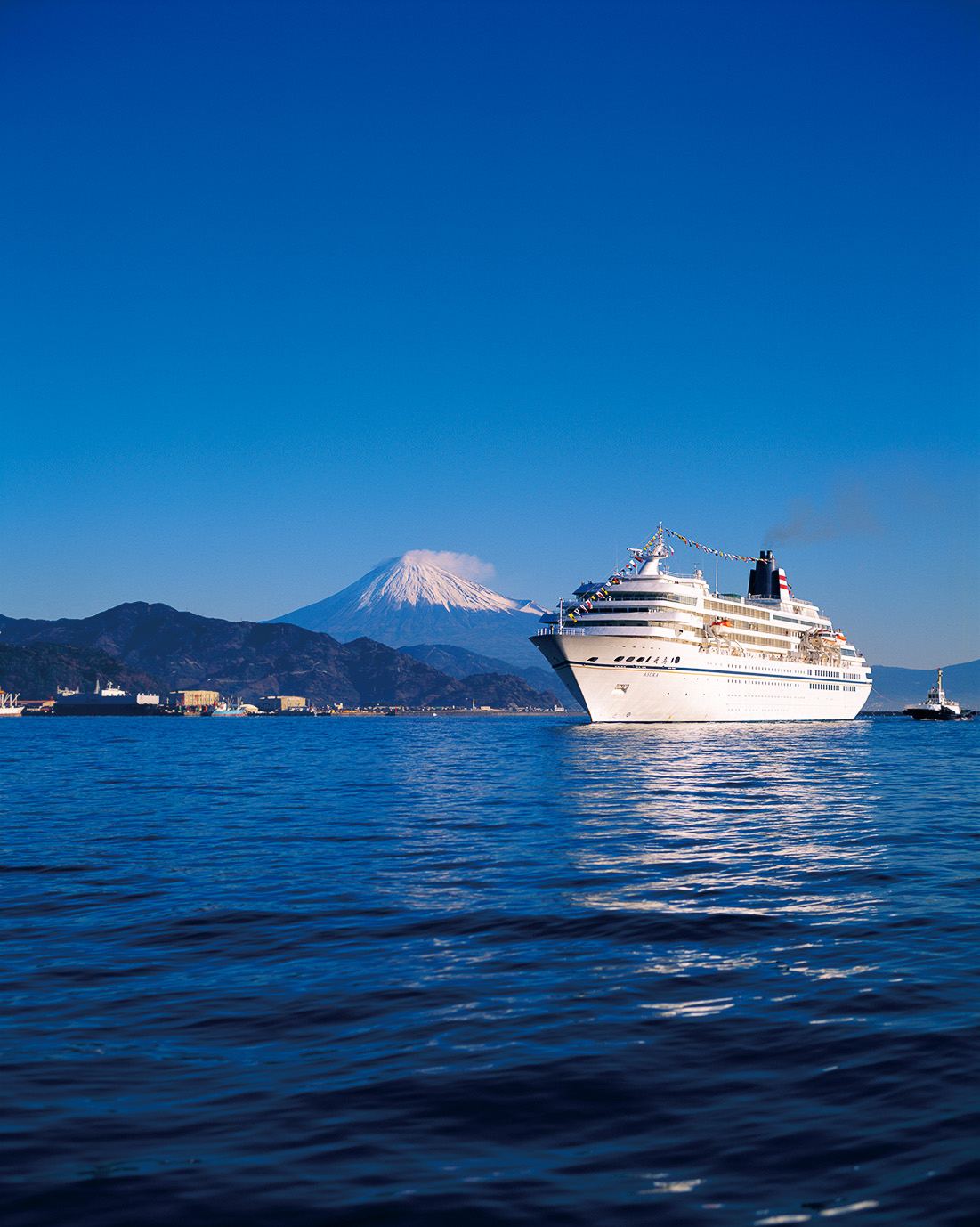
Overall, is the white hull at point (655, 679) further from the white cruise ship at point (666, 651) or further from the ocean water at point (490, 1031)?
the ocean water at point (490, 1031)

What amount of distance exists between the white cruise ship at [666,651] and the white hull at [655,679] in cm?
9

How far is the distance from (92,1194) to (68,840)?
16364 mm

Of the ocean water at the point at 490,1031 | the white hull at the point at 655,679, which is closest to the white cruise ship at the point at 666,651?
the white hull at the point at 655,679

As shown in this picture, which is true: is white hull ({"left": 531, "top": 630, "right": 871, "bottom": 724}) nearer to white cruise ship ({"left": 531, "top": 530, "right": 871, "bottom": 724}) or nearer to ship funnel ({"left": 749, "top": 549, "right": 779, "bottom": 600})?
white cruise ship ({"left": 531, "top": 530, "right": 871, "bottom": 724})

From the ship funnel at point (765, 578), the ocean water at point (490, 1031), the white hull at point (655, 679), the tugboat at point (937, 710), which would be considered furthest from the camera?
the tugboat at point (937, 710)

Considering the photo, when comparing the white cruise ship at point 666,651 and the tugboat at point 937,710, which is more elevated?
the white cruise ship at point 666,651

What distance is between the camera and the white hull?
79688mm

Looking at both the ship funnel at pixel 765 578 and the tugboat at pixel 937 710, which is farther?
the tugboat at pixel 937 710

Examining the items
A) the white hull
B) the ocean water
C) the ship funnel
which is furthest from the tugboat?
the ocean water

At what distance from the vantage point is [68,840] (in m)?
19.9

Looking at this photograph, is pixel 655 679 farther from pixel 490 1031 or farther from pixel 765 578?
pixel 490 1031

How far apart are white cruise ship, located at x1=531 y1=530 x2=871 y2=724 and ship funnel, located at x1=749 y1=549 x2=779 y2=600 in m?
9.32

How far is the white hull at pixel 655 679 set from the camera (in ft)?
261

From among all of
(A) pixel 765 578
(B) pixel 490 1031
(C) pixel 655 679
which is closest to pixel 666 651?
(C) pixel 655 679
